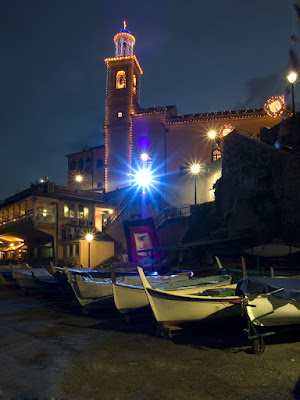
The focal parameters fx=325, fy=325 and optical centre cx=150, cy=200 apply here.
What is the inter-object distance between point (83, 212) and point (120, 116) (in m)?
19.4

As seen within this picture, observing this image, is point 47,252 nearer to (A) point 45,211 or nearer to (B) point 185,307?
(A) point 45,211

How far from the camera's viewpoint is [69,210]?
1651 inches

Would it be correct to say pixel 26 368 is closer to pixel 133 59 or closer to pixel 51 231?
pixel 51 231

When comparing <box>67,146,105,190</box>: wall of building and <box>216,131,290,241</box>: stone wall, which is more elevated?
<box>67,146,105,190</box>: wall of building

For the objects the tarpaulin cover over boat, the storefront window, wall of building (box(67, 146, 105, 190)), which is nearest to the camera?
the tarpaulin cover over boat

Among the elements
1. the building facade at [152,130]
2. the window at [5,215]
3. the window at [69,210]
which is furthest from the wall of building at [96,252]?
the window at [5,215]

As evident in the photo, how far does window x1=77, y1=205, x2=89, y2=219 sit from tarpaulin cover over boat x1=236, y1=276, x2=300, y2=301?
34510mm

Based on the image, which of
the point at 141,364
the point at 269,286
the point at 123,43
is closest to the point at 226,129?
the point at 123,43

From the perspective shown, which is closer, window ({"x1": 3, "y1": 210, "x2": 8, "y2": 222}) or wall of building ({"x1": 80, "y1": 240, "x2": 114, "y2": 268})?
wall of building ({"x1": 80, "y1": 240, "x2": 114, "y2": 268})

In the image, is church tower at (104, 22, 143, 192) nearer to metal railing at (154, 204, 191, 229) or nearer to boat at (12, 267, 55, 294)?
metal railing at (154, 204, 191, 229)

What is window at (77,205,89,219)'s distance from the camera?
4322 centimetres

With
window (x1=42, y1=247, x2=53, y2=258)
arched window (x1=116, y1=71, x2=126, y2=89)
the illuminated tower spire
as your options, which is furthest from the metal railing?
the illuminated tower spire

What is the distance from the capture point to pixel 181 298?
9.42 meters

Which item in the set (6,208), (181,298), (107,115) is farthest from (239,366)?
(107,115)
